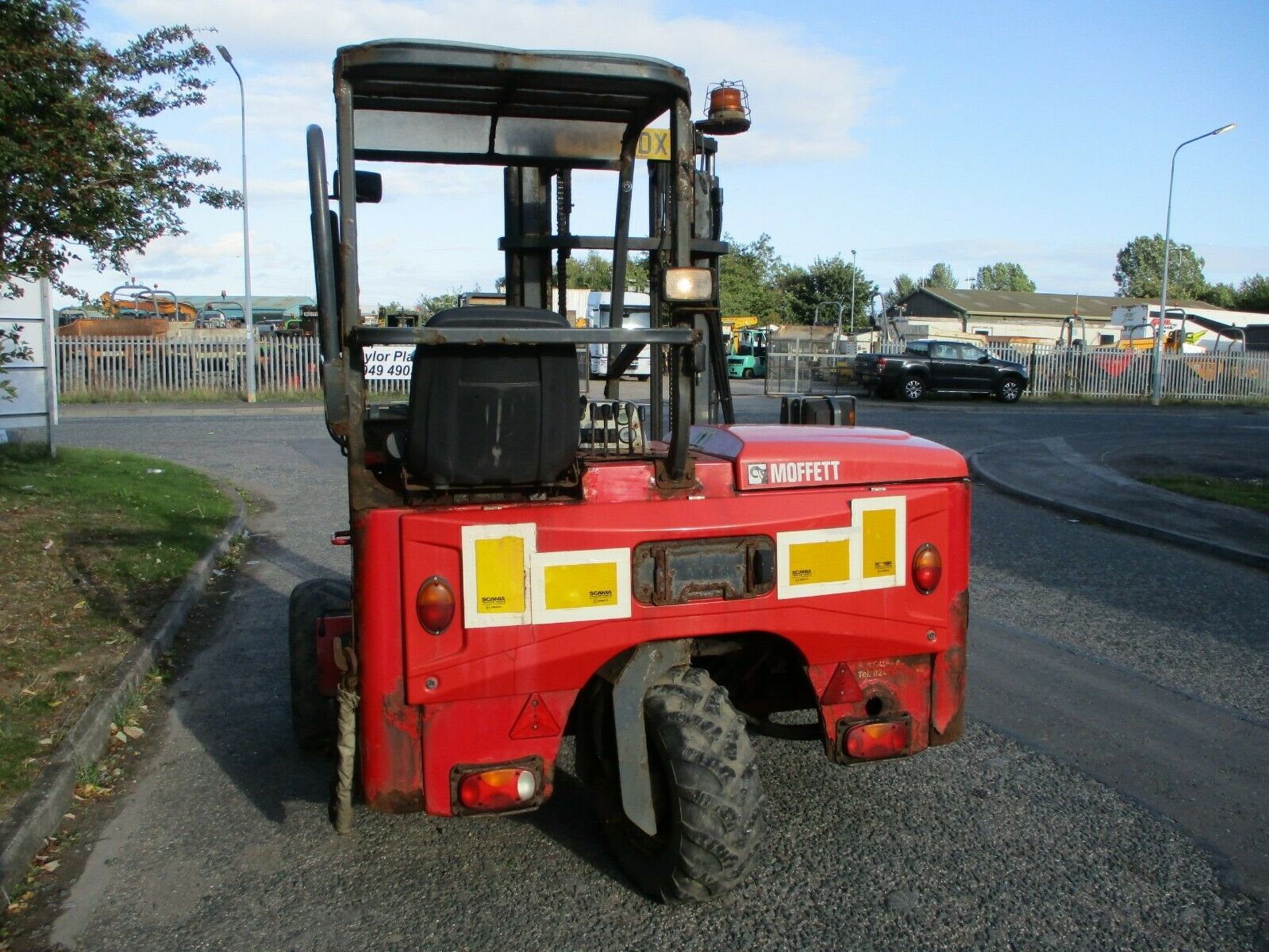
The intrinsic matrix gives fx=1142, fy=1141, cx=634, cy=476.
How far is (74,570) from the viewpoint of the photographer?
8.12 meters

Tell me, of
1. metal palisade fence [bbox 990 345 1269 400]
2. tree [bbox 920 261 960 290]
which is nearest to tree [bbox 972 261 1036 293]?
tree [bbox 920 261 960 290]

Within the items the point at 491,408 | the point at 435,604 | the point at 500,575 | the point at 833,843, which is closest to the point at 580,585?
the point at 500,575

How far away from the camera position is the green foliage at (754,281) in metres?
67.4

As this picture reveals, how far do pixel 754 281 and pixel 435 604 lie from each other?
7138 cm

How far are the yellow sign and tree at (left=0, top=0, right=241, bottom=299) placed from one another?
348 centimetres

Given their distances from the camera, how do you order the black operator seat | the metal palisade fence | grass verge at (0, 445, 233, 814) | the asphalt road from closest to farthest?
the black operator seat < the asphalt road < grass verge at (0, 445, 233, 814) < the metal palisade fence

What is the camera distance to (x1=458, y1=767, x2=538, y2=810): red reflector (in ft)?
11.5

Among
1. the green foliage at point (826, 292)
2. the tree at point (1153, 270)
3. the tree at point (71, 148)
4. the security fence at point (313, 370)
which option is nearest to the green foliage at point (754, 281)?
the green foliage at point (826, 292)

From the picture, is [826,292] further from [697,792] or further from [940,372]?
[697,792]

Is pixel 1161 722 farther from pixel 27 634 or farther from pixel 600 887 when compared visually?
pixel 27 634

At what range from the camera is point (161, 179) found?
290 inches

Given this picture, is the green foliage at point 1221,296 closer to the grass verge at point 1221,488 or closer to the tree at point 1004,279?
the tree at point 1004,279

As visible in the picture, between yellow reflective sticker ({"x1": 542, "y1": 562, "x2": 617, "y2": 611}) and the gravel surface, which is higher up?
yellow reflective sticker ({"x1": 542, "y1": 562, "x2": 617, "y2": 611})

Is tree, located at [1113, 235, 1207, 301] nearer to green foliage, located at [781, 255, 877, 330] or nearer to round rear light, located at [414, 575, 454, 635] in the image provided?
green foliage, located at [781, 255, 877, 330]
